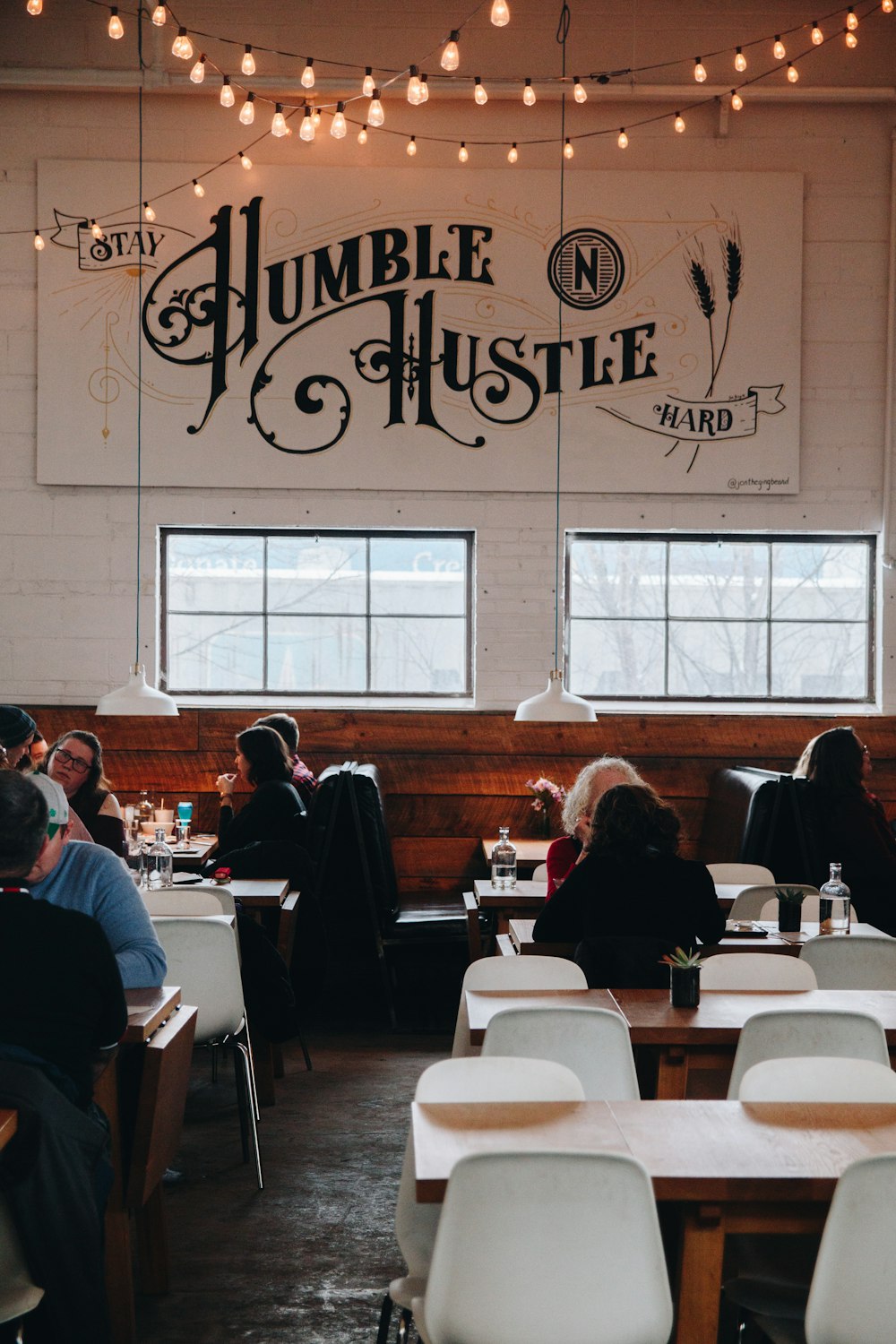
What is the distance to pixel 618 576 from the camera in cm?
791

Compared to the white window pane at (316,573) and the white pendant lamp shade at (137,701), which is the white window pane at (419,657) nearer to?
the white window pane at (316,573)

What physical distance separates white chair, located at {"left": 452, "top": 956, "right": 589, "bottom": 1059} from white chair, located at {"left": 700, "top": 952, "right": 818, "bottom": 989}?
0.41m

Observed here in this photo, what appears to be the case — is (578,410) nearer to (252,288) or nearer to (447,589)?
(447,589)

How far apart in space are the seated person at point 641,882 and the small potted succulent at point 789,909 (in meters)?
0.57

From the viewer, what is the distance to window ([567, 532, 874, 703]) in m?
7.89

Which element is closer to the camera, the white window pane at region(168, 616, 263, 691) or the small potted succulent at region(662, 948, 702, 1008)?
the small potted succulent at region(662, 948, 702, 1008)

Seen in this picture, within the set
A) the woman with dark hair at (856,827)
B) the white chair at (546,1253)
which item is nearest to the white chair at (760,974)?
the white chair at (546,1253)

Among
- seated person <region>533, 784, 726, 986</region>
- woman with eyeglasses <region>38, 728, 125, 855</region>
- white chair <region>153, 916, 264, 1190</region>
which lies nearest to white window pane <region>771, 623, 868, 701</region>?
seated person <region>533, 784, 726, 986</region>

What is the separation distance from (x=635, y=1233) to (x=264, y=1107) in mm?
3328

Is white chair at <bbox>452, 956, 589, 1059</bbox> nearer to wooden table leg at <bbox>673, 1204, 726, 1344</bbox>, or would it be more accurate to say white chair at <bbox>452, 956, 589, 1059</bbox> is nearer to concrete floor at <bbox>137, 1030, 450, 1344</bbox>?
concrete floor at <bbox>137, 1030, 450, 1344</bbox>

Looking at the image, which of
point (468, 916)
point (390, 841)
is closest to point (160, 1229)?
point (468, 916)

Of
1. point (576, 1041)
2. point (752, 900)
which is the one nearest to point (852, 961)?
point (752, 900)

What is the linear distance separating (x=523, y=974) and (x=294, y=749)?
3511mm

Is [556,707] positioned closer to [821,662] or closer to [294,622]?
[294,622]
